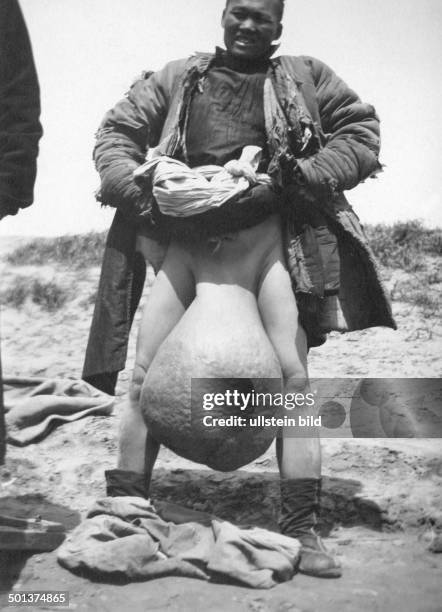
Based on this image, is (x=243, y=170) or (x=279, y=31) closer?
(x=243, y=170)

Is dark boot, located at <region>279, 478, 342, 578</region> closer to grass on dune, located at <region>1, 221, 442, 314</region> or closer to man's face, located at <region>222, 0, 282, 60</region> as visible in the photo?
man's face, located at <region>222, 0, 282, 60</region>

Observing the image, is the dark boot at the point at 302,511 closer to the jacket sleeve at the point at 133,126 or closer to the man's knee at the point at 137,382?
the man's knee at the point at 137,382

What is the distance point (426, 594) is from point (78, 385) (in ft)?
8.22

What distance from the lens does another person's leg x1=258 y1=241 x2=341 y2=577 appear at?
2.34 m

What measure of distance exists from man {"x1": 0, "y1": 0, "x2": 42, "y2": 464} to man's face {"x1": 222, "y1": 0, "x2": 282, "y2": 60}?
25.7 inches

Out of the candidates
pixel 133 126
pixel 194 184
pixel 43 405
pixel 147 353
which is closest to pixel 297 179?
pixel 194 184

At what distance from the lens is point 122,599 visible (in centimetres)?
204

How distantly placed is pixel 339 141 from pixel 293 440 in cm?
95

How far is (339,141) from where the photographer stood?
2.50 metres

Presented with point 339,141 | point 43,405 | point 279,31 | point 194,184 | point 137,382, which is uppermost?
point 279,31

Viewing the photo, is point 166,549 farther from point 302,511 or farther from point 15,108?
point 15,108

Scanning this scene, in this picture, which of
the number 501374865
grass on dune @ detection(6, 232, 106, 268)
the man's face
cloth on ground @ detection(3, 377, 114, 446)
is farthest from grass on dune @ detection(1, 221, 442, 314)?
the number 501374865

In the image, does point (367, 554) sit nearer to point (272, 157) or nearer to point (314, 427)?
point (314, 427)

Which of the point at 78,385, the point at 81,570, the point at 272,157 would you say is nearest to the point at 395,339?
the point at 78,385
